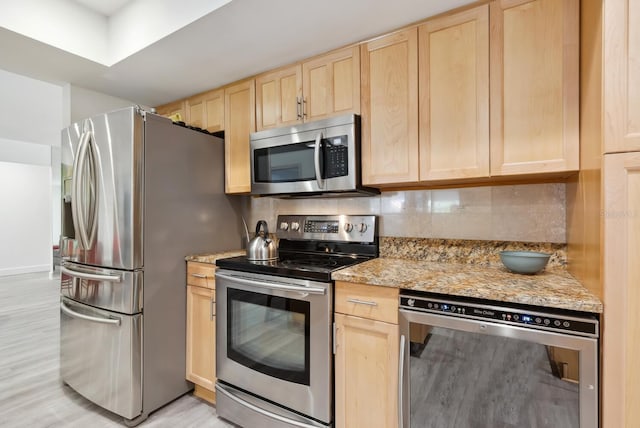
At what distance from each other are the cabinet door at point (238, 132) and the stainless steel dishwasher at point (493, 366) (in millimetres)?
1490

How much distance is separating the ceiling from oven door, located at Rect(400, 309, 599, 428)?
149 cm

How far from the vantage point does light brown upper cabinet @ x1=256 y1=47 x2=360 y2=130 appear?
71.0 inches

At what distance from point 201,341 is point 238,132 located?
4.88ft

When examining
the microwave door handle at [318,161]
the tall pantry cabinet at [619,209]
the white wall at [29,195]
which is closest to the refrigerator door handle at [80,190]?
the microwave door handle at [318,161]

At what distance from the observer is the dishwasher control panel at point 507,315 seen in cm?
100

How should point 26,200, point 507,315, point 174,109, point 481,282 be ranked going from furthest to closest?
point 26,200, point 174,109, point 481,282, point 507,315

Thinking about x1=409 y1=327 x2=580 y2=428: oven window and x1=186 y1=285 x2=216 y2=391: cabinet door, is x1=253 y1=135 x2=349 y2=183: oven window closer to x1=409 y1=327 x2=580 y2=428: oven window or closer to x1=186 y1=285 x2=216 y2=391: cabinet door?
x1=186 y1=285 x2=216 y2=391: cabinet door

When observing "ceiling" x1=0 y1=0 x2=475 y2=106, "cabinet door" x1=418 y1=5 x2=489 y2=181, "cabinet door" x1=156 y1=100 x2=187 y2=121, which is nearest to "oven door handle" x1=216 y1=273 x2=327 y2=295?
"cabinet door" x1=418 y1=5 x2=489 y2=181

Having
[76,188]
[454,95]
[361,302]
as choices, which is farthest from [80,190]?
[454,95]

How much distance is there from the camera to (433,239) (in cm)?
184

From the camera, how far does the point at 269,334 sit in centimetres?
168

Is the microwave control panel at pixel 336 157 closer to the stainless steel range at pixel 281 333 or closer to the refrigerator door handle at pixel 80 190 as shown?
the stainless steel range at pixel 281 333

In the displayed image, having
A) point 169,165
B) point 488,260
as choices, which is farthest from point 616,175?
point 169,165

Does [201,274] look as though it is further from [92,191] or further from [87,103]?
[87,103]
